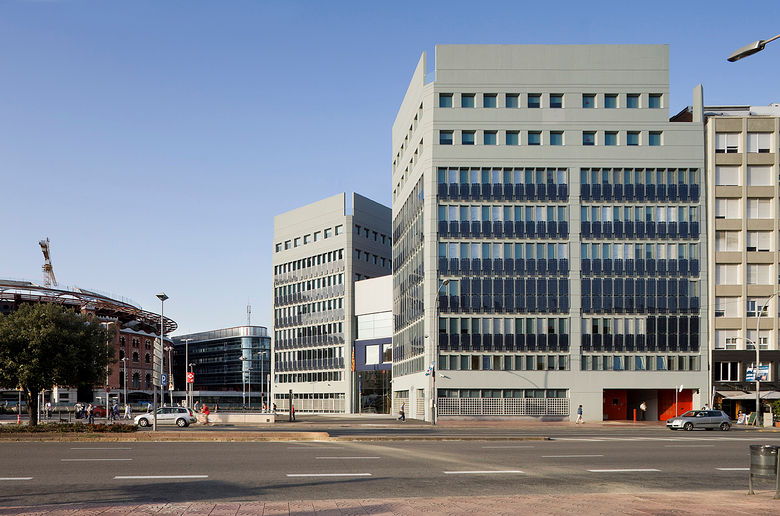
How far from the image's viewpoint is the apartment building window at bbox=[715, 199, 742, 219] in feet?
241

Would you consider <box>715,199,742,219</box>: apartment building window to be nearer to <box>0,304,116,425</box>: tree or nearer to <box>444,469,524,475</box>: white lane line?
<box>0,304,116,425</box>: tree

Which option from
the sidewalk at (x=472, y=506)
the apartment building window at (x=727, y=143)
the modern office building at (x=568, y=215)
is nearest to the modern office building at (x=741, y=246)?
the apartment building window at (x=727, y=143)

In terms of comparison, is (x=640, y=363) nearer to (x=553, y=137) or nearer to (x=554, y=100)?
(x=553, y=137)

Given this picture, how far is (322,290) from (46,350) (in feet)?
223

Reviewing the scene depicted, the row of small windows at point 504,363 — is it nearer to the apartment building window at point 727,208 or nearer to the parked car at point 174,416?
the apartment building window at point 727,208

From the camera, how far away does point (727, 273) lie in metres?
73.6

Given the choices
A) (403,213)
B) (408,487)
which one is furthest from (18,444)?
Answer: (403,213)

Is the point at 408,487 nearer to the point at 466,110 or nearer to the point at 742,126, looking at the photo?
the point at 466,110

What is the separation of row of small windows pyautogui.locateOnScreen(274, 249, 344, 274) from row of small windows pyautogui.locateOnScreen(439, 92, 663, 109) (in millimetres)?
37851

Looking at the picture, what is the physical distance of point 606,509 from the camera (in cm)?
1369

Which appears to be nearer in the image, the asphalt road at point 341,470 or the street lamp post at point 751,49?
the street lamp post at point 751,49

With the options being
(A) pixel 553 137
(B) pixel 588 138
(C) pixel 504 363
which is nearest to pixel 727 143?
(B) pixel 588 138

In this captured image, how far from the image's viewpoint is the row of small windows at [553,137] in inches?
2896

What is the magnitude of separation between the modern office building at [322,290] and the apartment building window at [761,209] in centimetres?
4963
